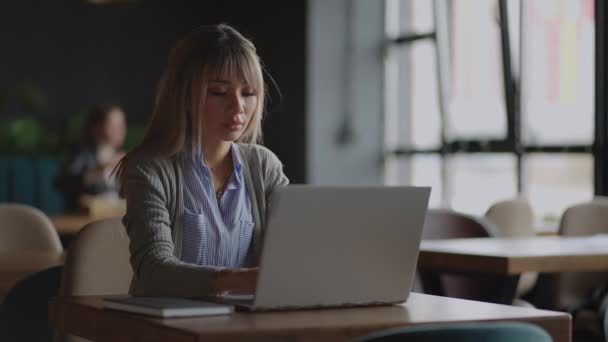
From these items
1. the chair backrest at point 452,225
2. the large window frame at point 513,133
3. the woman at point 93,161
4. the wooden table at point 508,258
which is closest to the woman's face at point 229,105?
the wooden table at point 508,258

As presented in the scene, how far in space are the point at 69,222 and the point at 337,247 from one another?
363 cm

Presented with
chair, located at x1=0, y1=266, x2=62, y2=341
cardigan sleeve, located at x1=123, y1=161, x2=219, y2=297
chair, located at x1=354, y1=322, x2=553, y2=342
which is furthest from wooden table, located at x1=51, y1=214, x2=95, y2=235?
chair, located at x1=354, y1=322, x2=553, y2=342

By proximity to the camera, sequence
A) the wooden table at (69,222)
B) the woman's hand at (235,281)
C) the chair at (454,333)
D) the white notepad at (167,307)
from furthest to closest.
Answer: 1. the wooden table at (69,222)
2. the woman's hand at (235,281)
3. the white notepad at (167,307)
4. the chair at (454,333)

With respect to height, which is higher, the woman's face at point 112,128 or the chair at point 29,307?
the woman's face at point 112,128

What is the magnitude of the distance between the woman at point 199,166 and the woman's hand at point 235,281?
0.57 feet

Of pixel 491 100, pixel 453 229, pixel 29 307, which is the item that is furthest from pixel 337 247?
pixel 491 100

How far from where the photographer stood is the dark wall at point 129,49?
8.73 meters

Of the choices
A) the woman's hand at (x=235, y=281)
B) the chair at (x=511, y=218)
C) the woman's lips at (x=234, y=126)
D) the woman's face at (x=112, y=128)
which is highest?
the woman's lips at (x=234, y=126)

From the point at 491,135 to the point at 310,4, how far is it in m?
1.85

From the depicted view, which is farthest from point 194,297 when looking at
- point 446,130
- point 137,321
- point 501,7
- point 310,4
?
point 310,4

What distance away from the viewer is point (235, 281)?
207 cm

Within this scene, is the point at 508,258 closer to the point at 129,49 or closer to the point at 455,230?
the point at 455,230

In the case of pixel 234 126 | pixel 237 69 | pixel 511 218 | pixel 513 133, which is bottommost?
pixel 511 218

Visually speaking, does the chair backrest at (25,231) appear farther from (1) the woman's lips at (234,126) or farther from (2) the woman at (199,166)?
(1) the woman's lips at (234,126)
